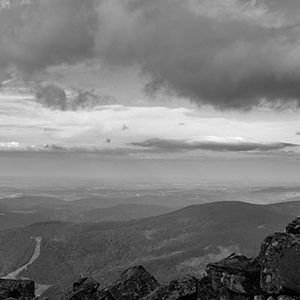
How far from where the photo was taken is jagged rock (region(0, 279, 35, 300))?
54438 millimetres

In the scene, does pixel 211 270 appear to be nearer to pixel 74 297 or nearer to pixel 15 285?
pixel 74 297

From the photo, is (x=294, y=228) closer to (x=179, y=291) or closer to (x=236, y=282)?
(x=236, y=282)

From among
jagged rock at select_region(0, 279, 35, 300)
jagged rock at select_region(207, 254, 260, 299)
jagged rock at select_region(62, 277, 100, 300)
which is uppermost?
jagged rock at select_region(207, 254, 260, 299)

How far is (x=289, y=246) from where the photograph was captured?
34719 mm

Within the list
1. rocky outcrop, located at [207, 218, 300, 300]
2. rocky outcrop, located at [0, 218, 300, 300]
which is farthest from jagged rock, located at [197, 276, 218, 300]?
rocky outcrop, located at [207, 218, 300, 300]

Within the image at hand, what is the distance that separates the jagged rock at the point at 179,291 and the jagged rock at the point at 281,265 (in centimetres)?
835

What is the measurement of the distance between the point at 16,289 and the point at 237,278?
114 ft

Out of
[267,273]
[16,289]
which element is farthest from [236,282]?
[16,289]

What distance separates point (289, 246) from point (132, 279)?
69.1 feet

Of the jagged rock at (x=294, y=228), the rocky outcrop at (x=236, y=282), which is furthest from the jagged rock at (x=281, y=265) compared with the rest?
the jagged rock at (x=294, y=228)

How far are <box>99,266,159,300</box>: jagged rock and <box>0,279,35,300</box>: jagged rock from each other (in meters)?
14.5

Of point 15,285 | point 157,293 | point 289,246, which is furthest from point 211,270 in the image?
point 15,285

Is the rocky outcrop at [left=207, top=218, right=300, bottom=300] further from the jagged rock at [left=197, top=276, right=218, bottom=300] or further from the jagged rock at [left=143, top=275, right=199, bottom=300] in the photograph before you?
the jagged rock at [left=143, top=275, right=199, bottom=300]

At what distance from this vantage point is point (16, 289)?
5625 cm
